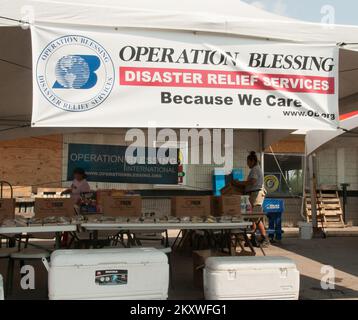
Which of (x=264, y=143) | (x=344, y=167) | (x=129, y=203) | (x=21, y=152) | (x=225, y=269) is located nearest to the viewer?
(x=225, y=269)

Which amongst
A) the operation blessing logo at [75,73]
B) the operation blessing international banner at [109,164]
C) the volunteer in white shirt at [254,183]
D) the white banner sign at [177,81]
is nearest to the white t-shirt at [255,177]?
the volunteer in white shirt at [254,183]

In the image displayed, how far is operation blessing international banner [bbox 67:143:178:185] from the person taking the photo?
988cm

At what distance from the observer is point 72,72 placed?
416 centimetres

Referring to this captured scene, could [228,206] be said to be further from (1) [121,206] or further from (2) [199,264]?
(1) [121,206]

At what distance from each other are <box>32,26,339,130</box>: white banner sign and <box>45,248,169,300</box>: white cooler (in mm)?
1150

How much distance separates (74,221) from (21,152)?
6.78m

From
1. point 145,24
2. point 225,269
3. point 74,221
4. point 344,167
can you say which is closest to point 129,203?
point 74,221

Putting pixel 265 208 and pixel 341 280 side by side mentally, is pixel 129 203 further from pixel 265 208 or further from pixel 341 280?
pixel 265 208

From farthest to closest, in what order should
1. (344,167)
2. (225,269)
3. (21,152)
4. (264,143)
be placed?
(344,167), (21,152), (264,143), (225,269)

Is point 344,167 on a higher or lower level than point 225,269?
higher

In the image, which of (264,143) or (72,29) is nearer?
(72,29)

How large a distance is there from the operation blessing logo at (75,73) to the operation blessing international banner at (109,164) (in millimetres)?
5587

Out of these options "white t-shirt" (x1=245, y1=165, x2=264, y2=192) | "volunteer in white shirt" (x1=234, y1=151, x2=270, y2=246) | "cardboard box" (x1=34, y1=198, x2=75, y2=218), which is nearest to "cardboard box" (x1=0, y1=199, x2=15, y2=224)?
"cardboard box" (x1=34, y1=198, x2=75, y2=218)
